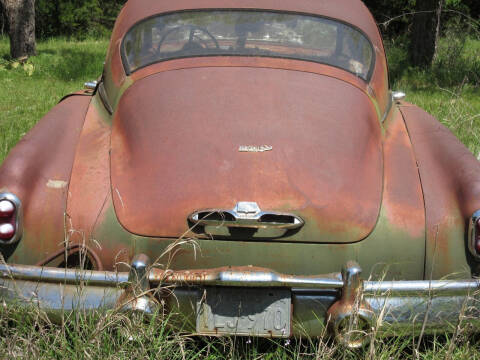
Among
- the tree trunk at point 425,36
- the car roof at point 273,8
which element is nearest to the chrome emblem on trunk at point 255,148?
the car roof at point 273,8

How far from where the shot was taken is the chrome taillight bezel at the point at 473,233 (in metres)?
2.78

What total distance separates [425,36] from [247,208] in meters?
8.03

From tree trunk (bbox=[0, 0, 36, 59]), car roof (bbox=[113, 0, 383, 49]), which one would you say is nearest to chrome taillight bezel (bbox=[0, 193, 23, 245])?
car roof (bbox=[113, 0, 383, 49])

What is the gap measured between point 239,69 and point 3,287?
1663 millimetres

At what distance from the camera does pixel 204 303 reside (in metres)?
2.58

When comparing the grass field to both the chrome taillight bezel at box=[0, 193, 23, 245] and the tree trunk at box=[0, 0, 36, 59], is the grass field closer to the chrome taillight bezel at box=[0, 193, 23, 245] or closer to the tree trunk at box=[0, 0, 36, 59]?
the chrome taillight bezel at box=[0, 193, 23, 245]

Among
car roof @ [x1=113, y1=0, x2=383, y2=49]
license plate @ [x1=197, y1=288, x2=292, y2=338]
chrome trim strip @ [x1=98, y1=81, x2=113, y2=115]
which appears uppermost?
car roof @ [x1=113, y1=0, x2=383, y2=49]

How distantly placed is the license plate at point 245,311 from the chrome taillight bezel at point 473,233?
86 centimetres

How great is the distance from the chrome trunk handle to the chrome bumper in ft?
0.68

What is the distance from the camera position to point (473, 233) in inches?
110

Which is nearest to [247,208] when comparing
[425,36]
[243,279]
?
[243,279]

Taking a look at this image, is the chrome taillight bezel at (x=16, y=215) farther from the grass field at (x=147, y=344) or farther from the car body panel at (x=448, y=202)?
the car body panel at (x=448, y=202)

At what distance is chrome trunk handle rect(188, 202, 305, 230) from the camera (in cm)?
265

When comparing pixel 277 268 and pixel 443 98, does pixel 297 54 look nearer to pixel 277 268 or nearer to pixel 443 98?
pixel 277 268
